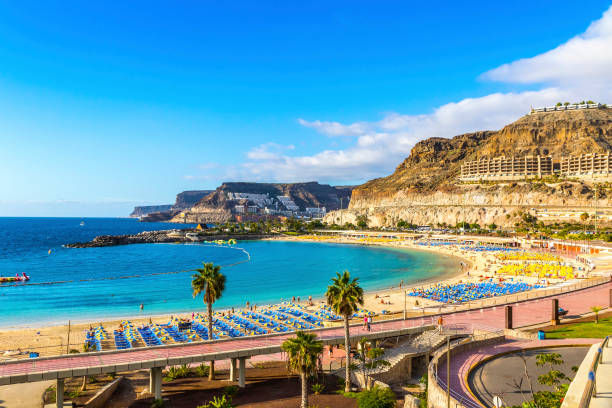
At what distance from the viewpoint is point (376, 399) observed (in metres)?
19.3

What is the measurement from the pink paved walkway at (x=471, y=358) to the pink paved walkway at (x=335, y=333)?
5.38 m

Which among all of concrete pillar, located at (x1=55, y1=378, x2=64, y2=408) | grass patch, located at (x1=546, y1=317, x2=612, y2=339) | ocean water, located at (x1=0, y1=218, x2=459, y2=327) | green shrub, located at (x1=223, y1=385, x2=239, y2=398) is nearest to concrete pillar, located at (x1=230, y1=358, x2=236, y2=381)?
green shrub, located at (x1=223, y1=385, x2=239, y2=398)

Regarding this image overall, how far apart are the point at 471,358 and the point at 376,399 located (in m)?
6.83

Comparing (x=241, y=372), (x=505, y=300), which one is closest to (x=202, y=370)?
(x=241, y=372)

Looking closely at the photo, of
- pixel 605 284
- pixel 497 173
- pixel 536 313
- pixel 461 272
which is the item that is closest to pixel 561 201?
pixel 497 173

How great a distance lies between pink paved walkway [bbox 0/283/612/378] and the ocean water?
23.7 meters

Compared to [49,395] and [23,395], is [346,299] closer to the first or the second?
[49,395]

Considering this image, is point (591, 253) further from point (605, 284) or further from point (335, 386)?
point (335, 386)

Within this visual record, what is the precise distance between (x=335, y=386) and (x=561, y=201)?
5666 inches

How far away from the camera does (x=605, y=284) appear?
47812mm

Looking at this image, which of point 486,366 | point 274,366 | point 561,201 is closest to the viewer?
point 486,366

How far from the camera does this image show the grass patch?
88.1 feet

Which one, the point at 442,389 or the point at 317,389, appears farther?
the point at 317,389

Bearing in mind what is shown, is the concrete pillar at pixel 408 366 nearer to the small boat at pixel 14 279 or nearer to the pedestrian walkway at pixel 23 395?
the pedestrian walkway at pixel 23 395
